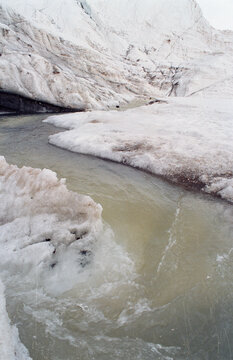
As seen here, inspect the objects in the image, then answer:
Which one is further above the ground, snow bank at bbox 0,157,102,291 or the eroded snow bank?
the eroded snow bank

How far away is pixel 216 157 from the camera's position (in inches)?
234

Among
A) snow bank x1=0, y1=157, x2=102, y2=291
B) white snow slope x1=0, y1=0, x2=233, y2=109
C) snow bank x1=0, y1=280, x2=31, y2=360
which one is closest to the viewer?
snow bank x1=0, y1=280, x2=31, y2=360

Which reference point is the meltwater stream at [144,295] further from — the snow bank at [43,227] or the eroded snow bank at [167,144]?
the eroded snow bank at [167,144]

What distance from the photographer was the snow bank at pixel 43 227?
265cm

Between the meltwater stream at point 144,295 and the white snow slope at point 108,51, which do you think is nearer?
the meltwater stream at point 144,295

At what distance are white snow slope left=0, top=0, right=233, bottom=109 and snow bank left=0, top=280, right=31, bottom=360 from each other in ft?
41.4

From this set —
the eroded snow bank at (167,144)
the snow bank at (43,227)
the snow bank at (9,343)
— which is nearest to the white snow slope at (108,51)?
the eroded snow bank at (167,144)

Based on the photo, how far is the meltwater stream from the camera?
1.97 meters

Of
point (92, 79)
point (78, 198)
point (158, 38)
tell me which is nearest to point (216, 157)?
point (78, 198)

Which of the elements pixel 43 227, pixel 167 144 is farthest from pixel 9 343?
pixel 167 144

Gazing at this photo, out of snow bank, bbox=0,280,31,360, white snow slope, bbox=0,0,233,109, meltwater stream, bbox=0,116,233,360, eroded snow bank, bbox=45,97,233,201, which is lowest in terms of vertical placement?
snow bank, bbox=0,280,31,360

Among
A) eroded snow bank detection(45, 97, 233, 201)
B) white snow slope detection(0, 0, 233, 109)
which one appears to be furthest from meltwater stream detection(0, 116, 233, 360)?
white snow slope detection(0, 0, 233, 109)

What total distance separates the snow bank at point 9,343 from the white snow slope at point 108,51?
12.6 m

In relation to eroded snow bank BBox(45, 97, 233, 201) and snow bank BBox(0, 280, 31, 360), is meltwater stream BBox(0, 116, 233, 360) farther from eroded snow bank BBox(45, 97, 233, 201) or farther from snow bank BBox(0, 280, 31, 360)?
eroded snow bank BBox(45, 97, 233, 201)
